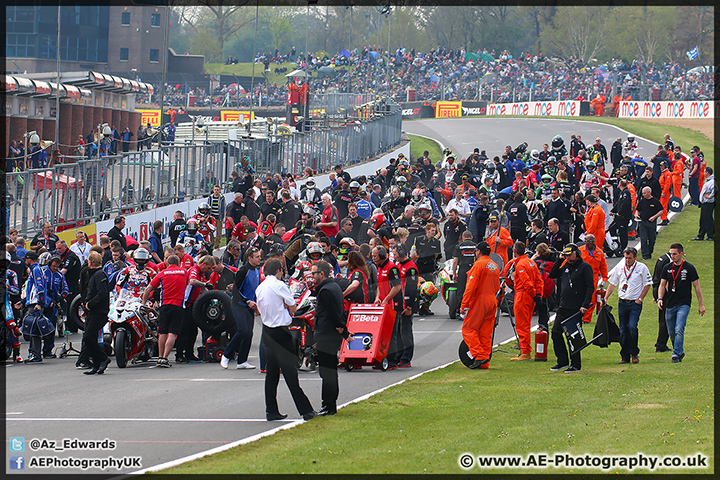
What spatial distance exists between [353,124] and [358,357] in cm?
2866

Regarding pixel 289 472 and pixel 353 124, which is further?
pixel 353 124

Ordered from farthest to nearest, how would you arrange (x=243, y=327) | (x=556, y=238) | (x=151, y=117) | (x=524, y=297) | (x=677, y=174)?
(x=151, y=117) → (x=677, y=174) → (x=556, y=238) → (x=524, y=297) → (x=243, y=327)

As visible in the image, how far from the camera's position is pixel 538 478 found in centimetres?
802

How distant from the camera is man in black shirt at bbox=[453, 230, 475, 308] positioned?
16438mm

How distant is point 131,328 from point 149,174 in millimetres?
11615

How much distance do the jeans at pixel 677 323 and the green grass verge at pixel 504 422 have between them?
0.89 feet

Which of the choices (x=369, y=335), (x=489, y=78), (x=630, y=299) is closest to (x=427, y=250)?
(x=369, y=335)

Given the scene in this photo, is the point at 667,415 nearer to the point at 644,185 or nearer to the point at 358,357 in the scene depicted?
the point at 358,357

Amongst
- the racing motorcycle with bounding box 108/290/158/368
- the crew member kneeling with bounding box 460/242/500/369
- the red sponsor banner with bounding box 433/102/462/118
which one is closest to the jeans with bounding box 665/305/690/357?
the crew member kneeling with bounding box 460/242/500/369

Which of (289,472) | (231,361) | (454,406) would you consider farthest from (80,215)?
(289,472)

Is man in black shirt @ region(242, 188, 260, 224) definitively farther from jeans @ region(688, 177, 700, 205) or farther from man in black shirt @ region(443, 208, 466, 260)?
jeans @ region(688, 177, 700, 205)

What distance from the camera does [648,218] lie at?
78.1 feet

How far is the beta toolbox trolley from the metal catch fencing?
32.5 feet

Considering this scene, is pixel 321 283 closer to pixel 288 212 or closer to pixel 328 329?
pixel 328 329
